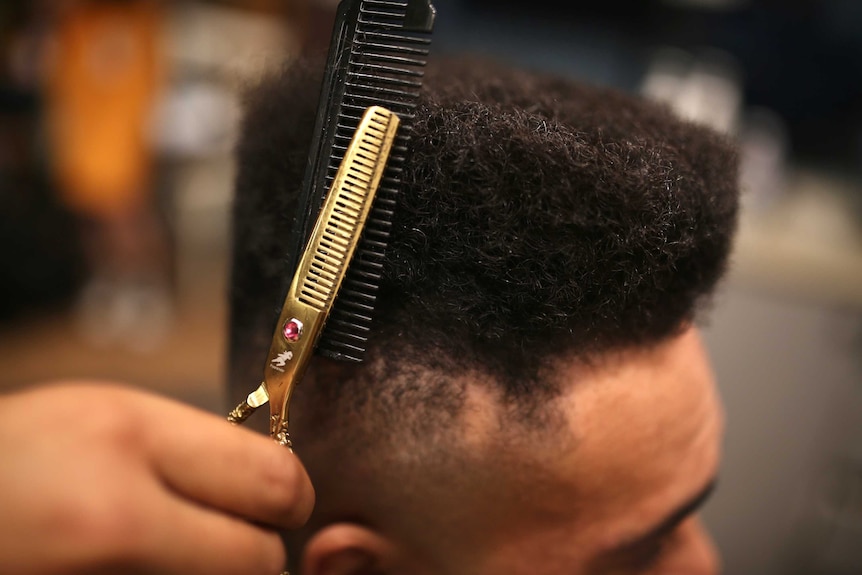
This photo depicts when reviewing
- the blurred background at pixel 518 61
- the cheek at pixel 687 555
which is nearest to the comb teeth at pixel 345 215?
the cheek at pixel 687 555

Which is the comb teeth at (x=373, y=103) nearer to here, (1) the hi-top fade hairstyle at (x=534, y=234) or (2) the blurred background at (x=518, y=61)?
(1) the hi-top fade hairstyle at (x=534, y=234)

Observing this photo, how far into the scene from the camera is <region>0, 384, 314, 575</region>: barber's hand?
0.31 m

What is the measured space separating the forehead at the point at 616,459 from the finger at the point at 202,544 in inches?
7.7

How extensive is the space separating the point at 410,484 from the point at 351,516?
55 mm

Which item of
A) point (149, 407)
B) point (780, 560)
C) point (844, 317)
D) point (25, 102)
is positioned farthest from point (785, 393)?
point (25, 102)

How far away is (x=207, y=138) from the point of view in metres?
2.38

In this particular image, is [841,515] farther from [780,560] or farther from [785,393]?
[785,393]

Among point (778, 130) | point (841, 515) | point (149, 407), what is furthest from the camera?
point (778, 130)

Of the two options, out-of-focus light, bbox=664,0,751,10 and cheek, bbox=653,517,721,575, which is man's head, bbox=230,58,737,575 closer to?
cheek, bbox=653,517,721,575

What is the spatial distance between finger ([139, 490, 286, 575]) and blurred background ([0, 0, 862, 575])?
1262 mm

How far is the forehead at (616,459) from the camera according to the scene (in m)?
0.48

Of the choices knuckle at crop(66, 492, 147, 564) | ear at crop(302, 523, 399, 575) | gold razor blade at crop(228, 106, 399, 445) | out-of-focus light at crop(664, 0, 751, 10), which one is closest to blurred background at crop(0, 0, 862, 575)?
out-of-focus light at crop(664, 0, 751, 10)

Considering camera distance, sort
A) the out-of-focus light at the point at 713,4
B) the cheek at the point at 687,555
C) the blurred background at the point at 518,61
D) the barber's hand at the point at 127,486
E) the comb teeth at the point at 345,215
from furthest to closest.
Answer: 1. the out-of-focus light at the point at 713,4
2. the blurred background at the point at 518,61
3. the cheek at the point at 687,555
4. the comb teeth at the point at 345,215
5. the barber's hand at the point at 127,486

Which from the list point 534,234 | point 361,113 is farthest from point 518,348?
point 361,113
